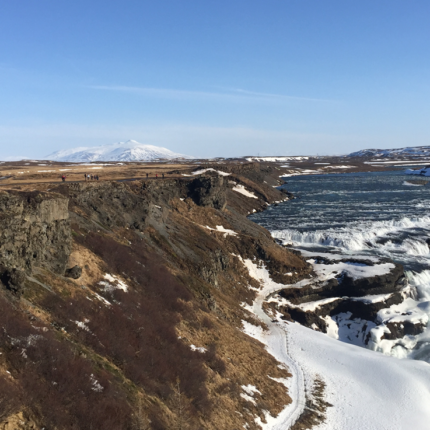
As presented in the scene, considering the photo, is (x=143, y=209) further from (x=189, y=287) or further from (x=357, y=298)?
(x=357, y=298)

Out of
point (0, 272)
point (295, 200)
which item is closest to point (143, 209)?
point (0, 272)

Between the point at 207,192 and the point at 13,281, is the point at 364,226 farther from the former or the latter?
the point at 13,281

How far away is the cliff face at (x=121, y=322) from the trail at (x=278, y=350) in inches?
32.0

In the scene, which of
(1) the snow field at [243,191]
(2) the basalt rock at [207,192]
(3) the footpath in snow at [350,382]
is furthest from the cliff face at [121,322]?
(1) the snow field at [243,191]

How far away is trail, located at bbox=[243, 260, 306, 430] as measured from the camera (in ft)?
72.1

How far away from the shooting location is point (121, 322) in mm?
22203

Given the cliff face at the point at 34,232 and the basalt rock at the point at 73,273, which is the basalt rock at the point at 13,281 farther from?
the basalt rock at the point at 73,273

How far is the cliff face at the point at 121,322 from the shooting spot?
14.1 m

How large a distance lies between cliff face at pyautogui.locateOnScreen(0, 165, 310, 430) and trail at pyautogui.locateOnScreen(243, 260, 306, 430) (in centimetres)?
81

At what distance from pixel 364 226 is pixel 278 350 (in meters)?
41.0

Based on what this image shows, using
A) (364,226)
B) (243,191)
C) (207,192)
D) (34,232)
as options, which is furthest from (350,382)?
(243,191)

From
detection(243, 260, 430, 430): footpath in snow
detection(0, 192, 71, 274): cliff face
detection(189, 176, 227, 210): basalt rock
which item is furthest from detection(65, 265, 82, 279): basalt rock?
detection(189, 176, 227, 210): basalt rock

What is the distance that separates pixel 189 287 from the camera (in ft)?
114

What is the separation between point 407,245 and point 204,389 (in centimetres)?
4772
